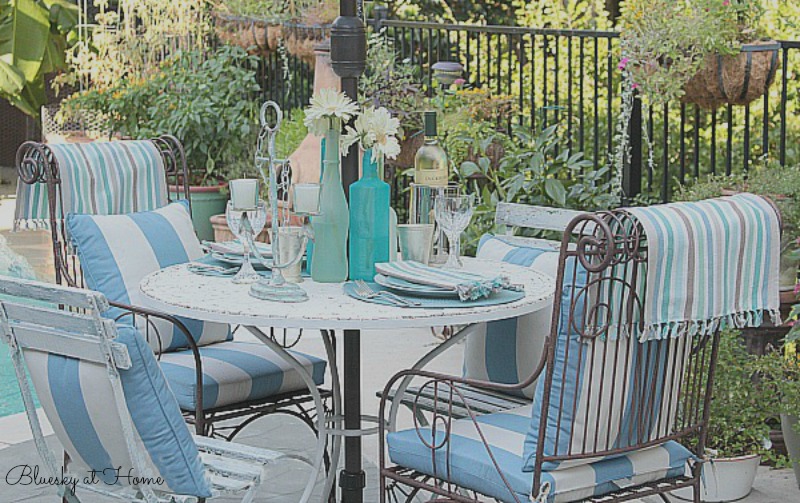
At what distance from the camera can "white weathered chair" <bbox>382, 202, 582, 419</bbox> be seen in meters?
3.35

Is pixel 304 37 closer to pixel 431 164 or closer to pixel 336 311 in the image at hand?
pixel 431 164

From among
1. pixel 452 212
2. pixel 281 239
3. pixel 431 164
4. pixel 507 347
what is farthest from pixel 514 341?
pixel 281 239

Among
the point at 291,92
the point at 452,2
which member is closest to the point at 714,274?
the point at 291,92

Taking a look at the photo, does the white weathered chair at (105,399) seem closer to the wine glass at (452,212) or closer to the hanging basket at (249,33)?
the wine glass at (452,212)

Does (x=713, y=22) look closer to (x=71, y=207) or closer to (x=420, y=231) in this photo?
(x=420, y=231)

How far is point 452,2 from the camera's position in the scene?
467 inches

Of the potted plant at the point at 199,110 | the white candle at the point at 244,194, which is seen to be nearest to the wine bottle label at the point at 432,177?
the white candle at the point at 244,194

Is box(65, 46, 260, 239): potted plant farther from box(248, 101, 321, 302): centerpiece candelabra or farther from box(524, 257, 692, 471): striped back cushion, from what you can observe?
box(524, 257, 692, 471): striped back cushion

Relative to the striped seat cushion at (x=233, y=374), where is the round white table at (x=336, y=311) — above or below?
above

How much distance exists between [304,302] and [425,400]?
643 mm

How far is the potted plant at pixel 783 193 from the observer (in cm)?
412

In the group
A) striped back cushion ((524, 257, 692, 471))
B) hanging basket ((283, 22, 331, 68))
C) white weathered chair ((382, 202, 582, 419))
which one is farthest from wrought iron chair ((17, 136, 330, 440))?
hanging basket ((283, 22, 331, 68))

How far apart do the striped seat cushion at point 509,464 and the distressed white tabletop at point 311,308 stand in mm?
287

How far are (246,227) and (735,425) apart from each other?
1776 millimetres
